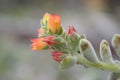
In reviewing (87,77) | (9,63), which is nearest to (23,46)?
(9,63)

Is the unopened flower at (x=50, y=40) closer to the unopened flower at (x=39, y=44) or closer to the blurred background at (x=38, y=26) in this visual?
the unopened flower at (x=39, y=44)

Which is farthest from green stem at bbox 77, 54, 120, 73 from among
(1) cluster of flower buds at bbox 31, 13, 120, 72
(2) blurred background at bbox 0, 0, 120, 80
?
(2) blurred background at bbox 0, 0, 120, 80

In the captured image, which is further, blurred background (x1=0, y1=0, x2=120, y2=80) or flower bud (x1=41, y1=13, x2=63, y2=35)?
blurred background (x1=0, y1=0, x2=120, y2=80)

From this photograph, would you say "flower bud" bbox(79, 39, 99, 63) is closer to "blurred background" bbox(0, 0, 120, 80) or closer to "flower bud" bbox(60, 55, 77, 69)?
"flower bud" bbox(60, 55, 77, 69)

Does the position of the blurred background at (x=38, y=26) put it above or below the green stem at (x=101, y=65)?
below

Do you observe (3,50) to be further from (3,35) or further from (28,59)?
(3,35)

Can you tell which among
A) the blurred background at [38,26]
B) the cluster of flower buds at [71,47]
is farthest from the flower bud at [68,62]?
the blurred background at [38,26]

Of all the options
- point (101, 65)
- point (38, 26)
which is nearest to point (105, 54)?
point (101, 65)
